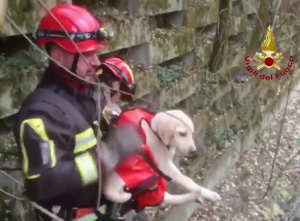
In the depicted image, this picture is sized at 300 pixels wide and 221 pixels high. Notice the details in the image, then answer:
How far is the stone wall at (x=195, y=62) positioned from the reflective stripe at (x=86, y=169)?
587mm

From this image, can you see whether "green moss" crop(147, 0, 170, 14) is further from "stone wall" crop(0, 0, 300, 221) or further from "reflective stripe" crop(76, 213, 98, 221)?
"reflective stripe" crop(76, 213, 98, 221)

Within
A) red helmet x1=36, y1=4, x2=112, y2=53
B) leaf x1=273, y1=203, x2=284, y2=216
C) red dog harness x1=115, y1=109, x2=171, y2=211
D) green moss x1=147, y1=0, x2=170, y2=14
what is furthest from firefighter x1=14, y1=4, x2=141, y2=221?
leaf x1=273, y1=203, x2=284, y2=216

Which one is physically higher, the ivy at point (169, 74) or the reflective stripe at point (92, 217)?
the ivy at point (169, 74)

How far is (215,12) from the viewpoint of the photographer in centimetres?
591

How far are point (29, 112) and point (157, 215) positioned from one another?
7.74 feet

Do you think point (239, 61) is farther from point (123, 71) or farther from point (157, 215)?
point (123, 71)

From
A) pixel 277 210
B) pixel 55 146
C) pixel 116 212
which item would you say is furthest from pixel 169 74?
pixel 55 146

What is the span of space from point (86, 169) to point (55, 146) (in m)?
0.16

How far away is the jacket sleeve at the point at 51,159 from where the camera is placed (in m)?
2.07

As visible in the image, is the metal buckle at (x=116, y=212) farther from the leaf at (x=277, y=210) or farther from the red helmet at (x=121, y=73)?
the leaf at (x=277, y=210)

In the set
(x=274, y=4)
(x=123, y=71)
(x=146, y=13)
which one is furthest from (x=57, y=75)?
(x=274, y=4)

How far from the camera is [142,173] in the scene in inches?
91.4

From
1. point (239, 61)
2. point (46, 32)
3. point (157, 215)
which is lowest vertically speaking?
point (157, 215)

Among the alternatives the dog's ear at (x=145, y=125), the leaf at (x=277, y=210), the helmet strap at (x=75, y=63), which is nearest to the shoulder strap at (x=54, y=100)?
the helmet strap at (x=75, y=63)
